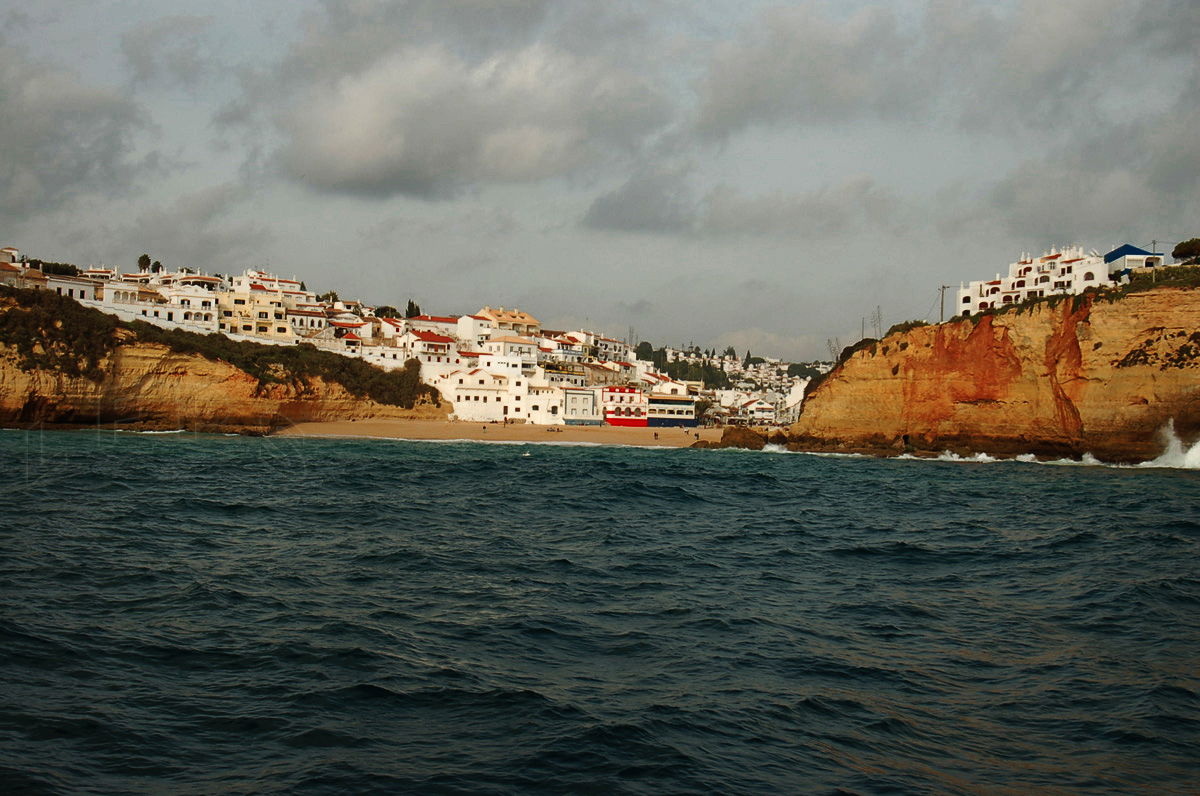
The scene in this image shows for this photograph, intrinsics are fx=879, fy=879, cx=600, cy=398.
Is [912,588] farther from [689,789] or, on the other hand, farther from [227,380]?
[227,380]

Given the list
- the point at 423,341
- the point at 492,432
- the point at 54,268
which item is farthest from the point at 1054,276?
the point at 54,268

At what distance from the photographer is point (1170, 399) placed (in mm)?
52156

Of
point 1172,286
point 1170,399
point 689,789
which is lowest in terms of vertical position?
point 689,789

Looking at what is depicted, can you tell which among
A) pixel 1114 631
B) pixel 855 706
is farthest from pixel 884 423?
pixel 855 706

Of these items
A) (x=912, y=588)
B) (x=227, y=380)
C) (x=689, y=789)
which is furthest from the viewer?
(x=227, y=380)

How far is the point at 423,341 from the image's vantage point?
98875 millimetres

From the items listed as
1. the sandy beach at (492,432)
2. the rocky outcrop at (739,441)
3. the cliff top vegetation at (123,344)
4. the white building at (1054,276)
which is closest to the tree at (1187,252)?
the white building at (1054,276)

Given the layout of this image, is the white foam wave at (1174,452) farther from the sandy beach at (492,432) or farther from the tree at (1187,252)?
the sandy beach at (492,432)

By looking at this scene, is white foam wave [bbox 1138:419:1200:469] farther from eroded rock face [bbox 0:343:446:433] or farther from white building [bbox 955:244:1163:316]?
eroded rock face [bbox 0:343:446:433]

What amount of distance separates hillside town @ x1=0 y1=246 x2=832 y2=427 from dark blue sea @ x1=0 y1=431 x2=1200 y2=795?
65.4 m

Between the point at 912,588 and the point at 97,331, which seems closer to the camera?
the point at 912,588

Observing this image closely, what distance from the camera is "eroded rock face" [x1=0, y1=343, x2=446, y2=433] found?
62.5 meters

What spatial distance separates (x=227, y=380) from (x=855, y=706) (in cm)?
7055

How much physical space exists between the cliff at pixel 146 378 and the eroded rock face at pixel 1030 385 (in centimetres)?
4359
